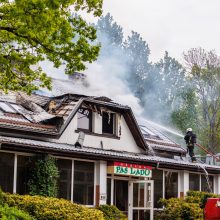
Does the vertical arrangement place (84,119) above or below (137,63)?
below

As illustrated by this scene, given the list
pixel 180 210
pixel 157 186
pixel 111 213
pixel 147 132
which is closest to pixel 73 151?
pixel 111 213

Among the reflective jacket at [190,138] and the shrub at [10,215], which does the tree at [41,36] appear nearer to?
the shrub at [10,215]

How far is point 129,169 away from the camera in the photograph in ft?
81.0

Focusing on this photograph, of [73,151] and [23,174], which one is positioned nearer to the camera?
[23,174]

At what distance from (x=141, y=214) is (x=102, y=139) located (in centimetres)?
376

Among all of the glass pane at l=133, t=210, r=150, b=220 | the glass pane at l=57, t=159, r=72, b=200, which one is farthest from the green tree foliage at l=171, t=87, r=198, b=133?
the glass pane at l=57, t=159, r=72, b=200

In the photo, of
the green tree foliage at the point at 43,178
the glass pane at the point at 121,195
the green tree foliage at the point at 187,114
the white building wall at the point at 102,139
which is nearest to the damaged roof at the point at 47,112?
the white building wall at the point at 102,139

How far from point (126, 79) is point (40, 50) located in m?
38.5

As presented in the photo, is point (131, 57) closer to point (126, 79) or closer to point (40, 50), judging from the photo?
point (126, 79)

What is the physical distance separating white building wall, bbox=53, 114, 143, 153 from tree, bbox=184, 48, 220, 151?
1912cm

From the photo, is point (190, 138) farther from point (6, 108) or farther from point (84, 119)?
point (6, 108)

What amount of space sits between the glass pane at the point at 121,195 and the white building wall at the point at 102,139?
5.63 feet

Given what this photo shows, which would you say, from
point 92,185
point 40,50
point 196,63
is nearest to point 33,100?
point 92,185

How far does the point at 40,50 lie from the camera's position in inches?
691
